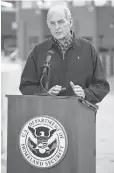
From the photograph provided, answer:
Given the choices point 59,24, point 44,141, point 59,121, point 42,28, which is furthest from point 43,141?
point 42,28

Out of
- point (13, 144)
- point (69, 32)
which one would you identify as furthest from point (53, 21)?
point (13, 144)

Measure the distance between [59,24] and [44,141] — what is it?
27.4 inches

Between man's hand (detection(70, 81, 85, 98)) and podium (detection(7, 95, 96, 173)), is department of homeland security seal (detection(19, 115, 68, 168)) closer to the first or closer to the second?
podium (detection(7, 95, 96, 173))

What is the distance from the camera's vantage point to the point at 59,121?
2189mm

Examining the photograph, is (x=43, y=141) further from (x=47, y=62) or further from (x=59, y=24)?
(x=59, y=24)

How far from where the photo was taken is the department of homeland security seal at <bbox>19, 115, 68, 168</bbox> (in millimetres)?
2188

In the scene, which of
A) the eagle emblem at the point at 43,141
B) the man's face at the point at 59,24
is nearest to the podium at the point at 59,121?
the eagle emblem at the point at 43,141

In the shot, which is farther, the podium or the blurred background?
the blurred background

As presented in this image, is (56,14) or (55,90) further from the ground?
(56,14)

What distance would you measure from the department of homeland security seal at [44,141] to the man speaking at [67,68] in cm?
29

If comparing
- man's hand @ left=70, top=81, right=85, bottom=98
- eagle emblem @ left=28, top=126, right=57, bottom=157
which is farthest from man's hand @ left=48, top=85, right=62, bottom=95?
eagle emblem @ left=28, top=126, right=57, bottom=157

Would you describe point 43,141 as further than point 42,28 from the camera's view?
No

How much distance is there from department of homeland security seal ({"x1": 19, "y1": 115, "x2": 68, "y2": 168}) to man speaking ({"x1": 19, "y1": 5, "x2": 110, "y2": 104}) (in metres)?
0.29

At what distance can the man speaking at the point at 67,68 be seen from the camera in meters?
2.46
